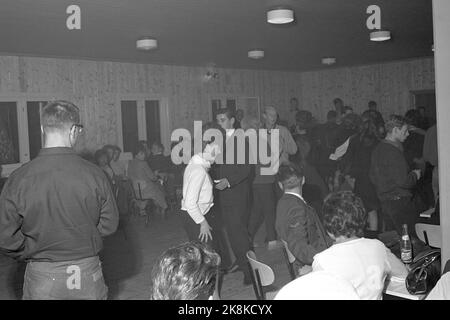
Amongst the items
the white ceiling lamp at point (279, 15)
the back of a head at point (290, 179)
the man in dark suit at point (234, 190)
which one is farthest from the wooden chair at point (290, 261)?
the white ceiling lamp at point (279, 15)

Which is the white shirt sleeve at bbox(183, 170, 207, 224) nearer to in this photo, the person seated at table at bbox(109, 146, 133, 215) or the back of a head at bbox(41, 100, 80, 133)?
the back of a head at bbox(41, 100, 80, 133)

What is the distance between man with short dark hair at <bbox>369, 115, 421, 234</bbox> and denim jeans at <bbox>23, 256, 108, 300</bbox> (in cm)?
254

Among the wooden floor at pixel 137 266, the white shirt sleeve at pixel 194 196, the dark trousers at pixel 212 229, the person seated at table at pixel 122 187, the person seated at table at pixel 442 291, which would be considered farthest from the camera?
the person seated at table at pixel 122 187

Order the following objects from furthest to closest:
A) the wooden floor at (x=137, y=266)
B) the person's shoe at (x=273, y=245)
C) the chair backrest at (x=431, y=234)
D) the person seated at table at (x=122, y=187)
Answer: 1. the person seated at table at (x=122, y=187)
2. the person's shoe at (x=273, y=245)
3. the wooden floor at (x=137, y=266)
4. the chair backrest at (x=431, y=234)

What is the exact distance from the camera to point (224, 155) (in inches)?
174

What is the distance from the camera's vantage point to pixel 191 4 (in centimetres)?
515

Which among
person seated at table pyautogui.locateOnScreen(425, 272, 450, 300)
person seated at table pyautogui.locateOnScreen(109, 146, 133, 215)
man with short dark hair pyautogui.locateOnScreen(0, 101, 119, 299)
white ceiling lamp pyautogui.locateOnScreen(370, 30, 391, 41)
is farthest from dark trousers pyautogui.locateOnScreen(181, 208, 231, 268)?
white ceiling lamp pyautogui.locateOnScreen(370, 30, 391, 41)

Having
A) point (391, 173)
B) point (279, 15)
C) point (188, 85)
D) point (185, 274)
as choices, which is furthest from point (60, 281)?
point (188, 85)

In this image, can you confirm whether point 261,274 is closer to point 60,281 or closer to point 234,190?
point 60,281

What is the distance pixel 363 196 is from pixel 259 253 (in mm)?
1302

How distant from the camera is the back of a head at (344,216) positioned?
2.52 meters

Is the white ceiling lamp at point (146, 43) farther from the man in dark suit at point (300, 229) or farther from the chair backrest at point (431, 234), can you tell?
the chair backrest at point (431, 234)

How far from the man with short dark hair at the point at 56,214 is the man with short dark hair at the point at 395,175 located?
244 cm
